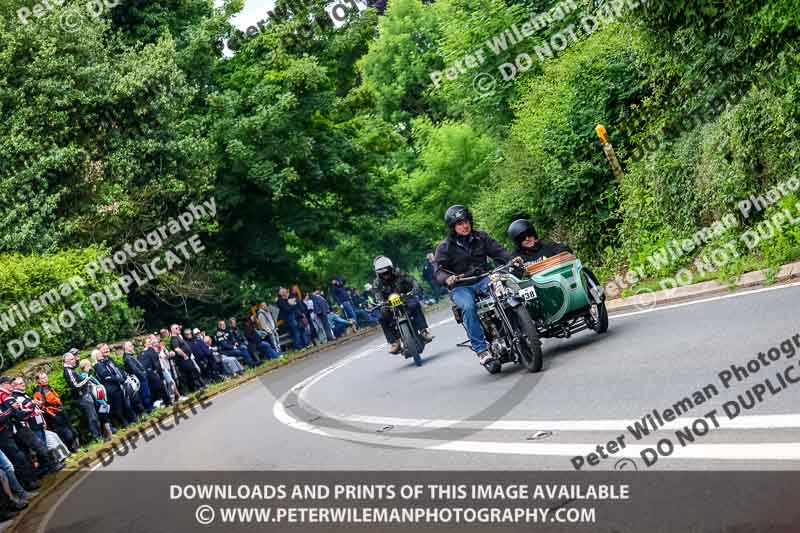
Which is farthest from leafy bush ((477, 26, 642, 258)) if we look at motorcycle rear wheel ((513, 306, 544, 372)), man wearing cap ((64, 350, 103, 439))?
man wearing cap ((64, 350, 103, 439))

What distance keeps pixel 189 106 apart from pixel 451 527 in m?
31.9

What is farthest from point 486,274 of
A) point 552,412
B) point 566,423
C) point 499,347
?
point 566,423

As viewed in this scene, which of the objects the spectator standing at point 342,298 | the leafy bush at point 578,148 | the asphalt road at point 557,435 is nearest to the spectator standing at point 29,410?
the asphalt road at point 557,435

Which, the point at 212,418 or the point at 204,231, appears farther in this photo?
the point at 204,231

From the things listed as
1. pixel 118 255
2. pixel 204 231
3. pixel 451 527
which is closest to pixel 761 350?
pixel 451 527

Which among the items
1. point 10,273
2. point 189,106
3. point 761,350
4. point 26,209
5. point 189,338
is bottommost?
point 761,350

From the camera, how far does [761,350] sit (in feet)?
28.6

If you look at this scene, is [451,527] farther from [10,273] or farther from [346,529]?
[10,273]

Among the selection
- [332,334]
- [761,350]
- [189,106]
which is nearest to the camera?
[761,350]
